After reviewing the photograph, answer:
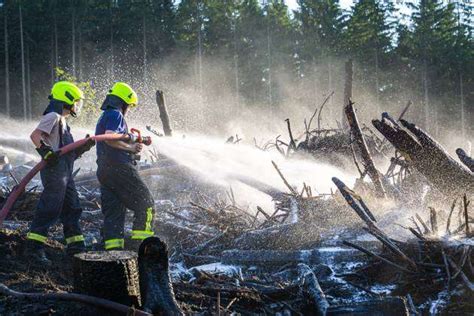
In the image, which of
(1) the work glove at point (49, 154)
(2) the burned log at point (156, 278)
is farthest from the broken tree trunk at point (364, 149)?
(2) the burned log at point (156, 278)

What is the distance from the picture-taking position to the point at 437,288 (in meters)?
4.33

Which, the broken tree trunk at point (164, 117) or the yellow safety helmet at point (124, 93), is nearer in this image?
the yellow safety helmet at point (124, 93)

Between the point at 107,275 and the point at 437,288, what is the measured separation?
2772mm

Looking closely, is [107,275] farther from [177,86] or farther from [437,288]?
[177,86]

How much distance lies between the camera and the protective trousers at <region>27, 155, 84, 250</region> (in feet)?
17.6

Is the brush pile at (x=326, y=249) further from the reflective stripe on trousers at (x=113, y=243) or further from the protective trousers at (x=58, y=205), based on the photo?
the reflective stripe on trousers at (x=113, y=243)

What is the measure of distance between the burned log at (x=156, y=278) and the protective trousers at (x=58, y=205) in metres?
2.31

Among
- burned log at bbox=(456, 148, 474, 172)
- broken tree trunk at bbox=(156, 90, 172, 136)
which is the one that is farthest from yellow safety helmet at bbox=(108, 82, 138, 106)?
broken tree trunk at bbox=(156, 90, 172, 136)

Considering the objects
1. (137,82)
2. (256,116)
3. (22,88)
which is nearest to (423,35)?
(256,116)

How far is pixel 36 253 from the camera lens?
5.17 metres

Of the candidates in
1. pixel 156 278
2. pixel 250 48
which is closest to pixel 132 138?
pixel 156 278

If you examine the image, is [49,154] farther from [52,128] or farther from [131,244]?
[131,244]

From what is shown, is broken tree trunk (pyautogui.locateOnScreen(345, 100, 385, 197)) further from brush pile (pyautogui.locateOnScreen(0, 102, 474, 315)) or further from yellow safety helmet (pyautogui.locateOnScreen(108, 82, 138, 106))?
yellow safety helmet (pyautogui.locateOnScreen(108, 82, 138, 106))

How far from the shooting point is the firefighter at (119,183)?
18.9 feet
